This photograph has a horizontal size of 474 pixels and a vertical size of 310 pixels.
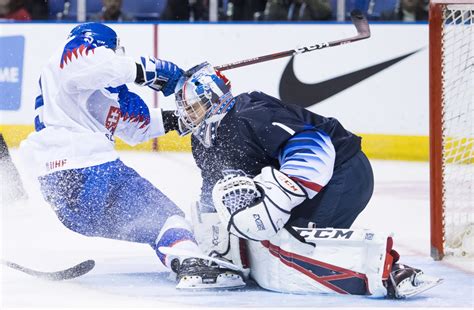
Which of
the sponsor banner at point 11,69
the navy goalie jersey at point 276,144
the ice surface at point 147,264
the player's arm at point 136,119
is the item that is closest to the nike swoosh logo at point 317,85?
the ice surface at point 147,264

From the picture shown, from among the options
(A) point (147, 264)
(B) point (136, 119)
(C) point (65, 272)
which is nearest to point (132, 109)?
(B) point (136, 119)

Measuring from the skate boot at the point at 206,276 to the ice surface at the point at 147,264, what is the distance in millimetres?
33

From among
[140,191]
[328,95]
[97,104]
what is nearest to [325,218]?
[140,191]

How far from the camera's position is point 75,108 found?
366cm

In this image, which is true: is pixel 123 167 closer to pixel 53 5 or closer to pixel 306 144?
pixel 306 144

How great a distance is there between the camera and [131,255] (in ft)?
13.2

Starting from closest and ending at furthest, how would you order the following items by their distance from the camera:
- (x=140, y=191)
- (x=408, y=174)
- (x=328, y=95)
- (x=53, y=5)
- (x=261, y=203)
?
(x=261, y=203) → (x=140, y=191) → (x=408, y=174) → (x=328, y=95) → (x=53, y=5)

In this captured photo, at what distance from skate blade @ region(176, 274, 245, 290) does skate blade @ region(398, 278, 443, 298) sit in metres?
0.52

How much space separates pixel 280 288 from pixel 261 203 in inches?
11.5

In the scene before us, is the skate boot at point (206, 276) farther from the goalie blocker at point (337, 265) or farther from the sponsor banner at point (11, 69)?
the sponsor banner at point (11, 69)

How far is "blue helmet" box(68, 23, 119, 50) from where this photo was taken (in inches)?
143

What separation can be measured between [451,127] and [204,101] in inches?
54.2

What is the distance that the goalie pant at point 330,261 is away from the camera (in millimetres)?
3199

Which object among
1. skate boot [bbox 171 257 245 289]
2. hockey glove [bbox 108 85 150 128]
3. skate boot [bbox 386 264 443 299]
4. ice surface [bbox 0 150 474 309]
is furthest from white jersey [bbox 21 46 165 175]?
skate boot [bbox 386 264 443 299]
